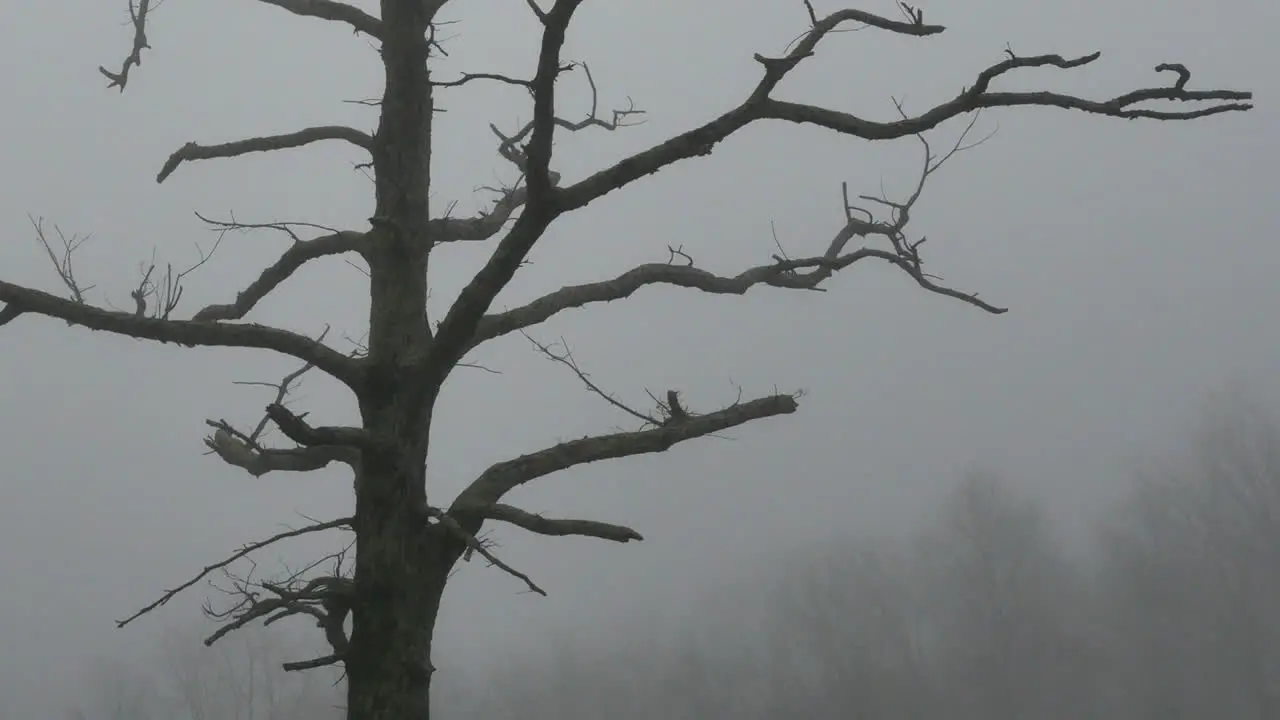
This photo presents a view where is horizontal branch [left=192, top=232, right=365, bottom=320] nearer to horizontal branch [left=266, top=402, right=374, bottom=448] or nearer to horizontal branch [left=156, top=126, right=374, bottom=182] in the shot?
horizontal branch [left=156, top=126, right=374, bottom=182]

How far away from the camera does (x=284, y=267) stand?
18.5ft

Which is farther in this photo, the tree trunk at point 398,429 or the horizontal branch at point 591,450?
the horizontal branch at point 591,450

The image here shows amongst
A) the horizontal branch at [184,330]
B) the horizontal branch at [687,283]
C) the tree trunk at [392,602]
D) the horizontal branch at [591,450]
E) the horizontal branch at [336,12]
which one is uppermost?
the horizontal branch at [336,12]

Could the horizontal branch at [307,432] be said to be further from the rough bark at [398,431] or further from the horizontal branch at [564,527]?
the horizontal branch at [564,527]

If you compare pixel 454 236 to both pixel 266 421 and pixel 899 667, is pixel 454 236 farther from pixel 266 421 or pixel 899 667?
pixel 899 667

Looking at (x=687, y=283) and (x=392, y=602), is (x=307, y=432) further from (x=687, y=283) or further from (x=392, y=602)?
(x=687, y=283)

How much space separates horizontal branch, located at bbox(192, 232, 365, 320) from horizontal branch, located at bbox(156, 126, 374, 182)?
54cm

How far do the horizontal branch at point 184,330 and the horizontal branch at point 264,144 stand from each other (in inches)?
56.9

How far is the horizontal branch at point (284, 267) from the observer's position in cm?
537

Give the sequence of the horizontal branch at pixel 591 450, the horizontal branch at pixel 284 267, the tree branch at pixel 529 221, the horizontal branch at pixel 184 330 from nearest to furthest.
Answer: the tree branch at pixel 529 221
the horizontal branch at pixel 184 330
the horizontal branch at pixel 591 450
the horizontal branch at pixel 284 267

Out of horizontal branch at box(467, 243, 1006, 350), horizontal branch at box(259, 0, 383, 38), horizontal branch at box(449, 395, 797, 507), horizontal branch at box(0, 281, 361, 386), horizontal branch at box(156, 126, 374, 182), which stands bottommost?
horizontal branch at box(449, 395, 797, 507)

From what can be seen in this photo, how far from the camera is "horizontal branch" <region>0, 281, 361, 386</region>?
4066mm

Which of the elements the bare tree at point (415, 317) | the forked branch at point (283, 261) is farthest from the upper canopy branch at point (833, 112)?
the forked branch at point (283, 261)

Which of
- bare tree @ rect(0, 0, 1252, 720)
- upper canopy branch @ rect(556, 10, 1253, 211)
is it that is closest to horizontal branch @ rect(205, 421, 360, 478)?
bare tree @ rect(0, 0, 1252, 720)
